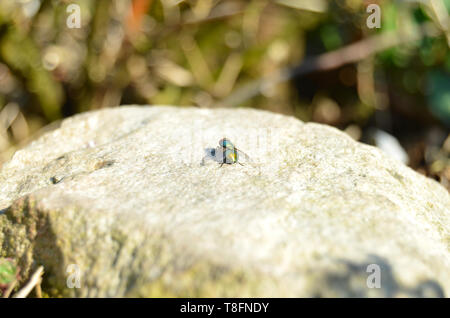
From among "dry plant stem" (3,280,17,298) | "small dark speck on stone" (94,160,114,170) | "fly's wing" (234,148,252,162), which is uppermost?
"fly's wing" (234,148,252,162)

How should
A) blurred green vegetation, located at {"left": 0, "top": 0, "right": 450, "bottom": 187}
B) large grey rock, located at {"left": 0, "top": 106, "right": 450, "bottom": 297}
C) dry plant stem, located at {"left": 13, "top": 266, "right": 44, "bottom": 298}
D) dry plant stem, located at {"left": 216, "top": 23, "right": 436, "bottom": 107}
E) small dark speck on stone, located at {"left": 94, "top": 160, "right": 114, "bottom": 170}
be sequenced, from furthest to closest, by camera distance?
dry plant stem, located at {"left": 216, "top": 23, "right": 436, "bottom": 107} → blurred green vegetation, located at {"left": 0, "top": 0, "right": 450, "bottom": 187} → small dark speck on stone, located at {"left": 94, "top": 160, "right": 114, "bottom": 170} → dry plant stem, located at {"left": 13, "top": 266, "right": 44, "bottom": 298} → large grey rock, located at {"left": 0, "top": 106, "right": 450, "bottom": 297}

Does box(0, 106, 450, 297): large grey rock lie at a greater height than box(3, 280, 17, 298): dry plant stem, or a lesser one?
greater

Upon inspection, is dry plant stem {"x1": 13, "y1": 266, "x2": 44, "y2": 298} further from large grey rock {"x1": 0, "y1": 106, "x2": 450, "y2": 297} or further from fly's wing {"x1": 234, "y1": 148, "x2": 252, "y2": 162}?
fly's wing {"x1": 234, "y1": 148, "x2": 252, "y2": 162}

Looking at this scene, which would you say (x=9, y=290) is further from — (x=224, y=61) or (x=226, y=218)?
(x=224, y=61)

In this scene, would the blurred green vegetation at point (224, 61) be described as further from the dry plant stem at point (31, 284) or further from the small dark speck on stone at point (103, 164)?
the dry plant stem at point (31, 284)

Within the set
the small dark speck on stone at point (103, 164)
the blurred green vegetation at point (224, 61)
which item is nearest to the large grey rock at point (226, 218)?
the small dark speck on stone at point (103, 164)

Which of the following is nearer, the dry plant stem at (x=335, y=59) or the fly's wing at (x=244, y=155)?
the fly's wing at (x=244, y=155)

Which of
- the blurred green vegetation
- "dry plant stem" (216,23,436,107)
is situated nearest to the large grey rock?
the blurred green vegetation

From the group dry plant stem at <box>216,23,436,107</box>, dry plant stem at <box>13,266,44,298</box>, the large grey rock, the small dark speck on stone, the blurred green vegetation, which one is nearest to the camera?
the large grey rock
